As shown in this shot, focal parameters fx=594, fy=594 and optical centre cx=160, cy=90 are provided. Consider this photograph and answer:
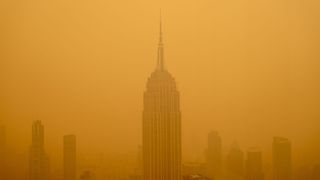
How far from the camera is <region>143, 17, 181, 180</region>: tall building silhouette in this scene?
2.95m

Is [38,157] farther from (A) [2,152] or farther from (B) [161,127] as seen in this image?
(B) [161,127]

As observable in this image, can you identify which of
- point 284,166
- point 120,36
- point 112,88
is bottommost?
point 284,166

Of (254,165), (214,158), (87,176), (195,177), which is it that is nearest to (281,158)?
(254,165)

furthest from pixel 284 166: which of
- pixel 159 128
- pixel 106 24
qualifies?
pixel 106 24

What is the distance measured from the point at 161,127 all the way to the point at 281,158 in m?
0.62

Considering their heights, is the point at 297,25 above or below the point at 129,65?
above

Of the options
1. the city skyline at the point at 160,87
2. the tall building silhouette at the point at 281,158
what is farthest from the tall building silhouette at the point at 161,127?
the tall building silhouette at the point at 281,158

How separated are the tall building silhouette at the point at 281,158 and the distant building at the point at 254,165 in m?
0.07

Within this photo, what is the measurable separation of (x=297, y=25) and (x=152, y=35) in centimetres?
74

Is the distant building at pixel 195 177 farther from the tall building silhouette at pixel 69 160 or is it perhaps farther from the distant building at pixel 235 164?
the tall building silhouette at pixel 69 160

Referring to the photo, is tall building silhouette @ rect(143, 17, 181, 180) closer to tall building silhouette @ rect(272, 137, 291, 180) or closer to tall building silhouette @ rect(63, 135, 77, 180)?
tall building silhouette @ rect(63, 135, 77, 180)

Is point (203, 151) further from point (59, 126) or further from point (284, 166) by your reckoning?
point (59, 126)

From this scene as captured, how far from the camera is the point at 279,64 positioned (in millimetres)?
3016

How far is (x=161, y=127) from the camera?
2.95 metres
